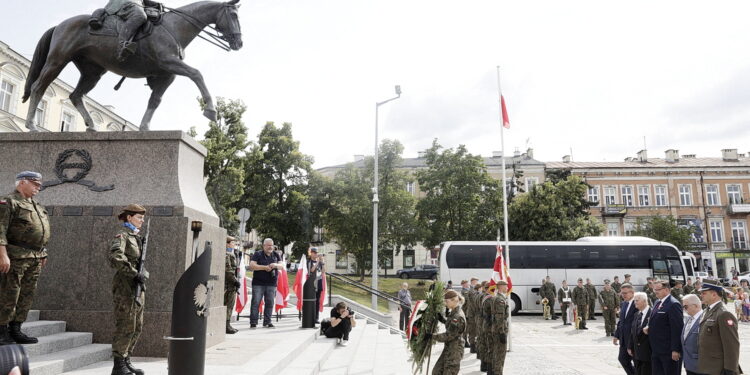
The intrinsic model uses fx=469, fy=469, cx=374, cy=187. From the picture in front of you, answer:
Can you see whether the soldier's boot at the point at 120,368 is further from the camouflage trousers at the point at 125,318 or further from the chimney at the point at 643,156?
the chimney at the point at 643,156

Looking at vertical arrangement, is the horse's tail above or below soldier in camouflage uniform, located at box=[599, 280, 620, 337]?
above

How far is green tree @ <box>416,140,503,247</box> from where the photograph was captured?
39.2 metres

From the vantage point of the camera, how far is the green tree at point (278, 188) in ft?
117

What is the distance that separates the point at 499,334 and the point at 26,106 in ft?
116

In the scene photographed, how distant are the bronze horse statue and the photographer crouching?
4236mm

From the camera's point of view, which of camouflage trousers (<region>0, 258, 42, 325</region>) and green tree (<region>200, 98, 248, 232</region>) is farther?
green tree (<region>200, 98, 248, 232</region>)

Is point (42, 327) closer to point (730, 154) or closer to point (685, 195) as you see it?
point (685, 195)

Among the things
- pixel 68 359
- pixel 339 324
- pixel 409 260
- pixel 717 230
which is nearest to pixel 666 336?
pixel 339 324

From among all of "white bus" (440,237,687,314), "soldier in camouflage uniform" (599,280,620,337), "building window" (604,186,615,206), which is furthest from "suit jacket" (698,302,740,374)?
"building window" (604,186,615,206)

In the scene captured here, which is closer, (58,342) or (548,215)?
(58,342)

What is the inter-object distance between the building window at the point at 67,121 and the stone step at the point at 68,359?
35.9m

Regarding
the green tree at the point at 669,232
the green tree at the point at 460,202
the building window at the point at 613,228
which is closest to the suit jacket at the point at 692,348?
the green tree at the point at 460,202

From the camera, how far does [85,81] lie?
24.8ft

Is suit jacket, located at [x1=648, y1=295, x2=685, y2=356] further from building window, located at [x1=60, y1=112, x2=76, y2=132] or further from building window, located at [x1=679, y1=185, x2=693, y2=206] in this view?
building window, located at [x1=679, y1=185, x2=693, y2=206]
